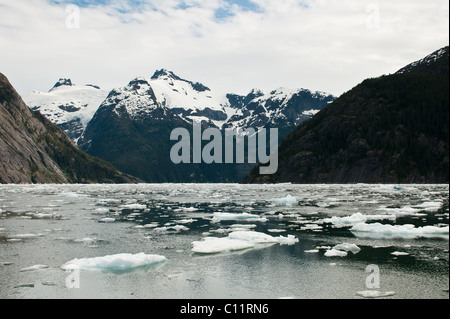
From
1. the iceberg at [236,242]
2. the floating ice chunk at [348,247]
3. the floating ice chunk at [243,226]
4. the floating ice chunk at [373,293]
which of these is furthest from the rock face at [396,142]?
the floating ice chunk at [373,293]

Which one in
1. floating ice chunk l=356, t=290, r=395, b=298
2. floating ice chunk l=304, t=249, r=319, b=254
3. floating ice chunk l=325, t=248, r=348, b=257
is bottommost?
floating ice chunk l=304, t=249, r=319, b=254

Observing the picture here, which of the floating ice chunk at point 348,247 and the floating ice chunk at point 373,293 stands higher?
the floating ice chunk at point 373,293

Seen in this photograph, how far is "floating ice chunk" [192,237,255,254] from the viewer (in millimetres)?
22980

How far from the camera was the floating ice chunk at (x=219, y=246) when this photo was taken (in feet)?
75.4

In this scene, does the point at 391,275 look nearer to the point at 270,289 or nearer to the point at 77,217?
the point at 270,289

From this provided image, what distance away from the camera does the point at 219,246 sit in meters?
23.5

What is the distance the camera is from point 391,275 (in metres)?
17.2

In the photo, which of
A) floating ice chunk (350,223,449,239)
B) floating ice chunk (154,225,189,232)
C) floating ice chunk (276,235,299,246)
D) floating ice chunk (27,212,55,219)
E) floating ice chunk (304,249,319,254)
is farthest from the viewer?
floating ice chunk (27,212,55,219)

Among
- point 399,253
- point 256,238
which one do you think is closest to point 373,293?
point 399,253

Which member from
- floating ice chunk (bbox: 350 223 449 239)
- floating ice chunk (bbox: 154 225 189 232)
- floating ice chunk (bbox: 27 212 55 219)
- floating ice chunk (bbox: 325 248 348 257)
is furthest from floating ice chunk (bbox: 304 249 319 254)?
floating ice chunk (bbox: 27 212 55 219)

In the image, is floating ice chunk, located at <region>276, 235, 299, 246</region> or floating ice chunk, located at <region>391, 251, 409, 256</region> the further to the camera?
floating ice chunk, located at <region>276, 235, 299, 246</region>

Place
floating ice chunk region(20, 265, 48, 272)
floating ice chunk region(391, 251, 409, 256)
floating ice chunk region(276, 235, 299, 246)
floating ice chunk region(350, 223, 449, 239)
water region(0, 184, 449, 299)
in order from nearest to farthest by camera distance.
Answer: water region(0, 184, 449, 299), floating ice chunk region(20, 265, 48, 272), floating ice chunk region(391, 251, 409, 256), floating ice chunk region(276, 235, 299, 246), floating ice chunk region(350, 223, 449, 239)

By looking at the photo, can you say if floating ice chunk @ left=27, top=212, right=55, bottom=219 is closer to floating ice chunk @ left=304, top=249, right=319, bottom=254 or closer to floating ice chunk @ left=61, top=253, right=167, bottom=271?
floating ice chunk @ left=61, top=253, right=167, bottom=271

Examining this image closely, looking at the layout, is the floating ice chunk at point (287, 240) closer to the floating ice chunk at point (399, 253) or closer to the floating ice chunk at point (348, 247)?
the floating ice chunk at point (348, 247)
